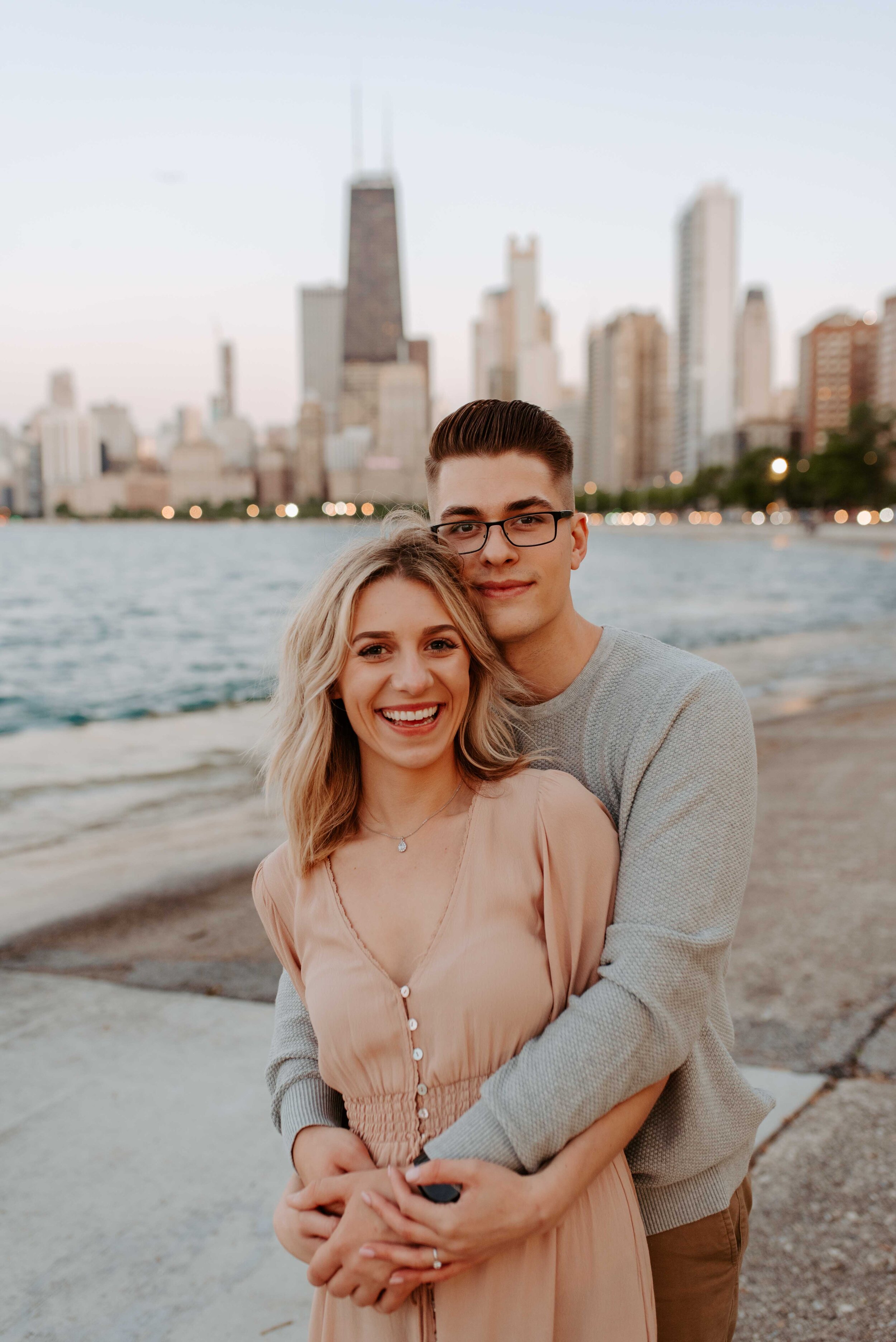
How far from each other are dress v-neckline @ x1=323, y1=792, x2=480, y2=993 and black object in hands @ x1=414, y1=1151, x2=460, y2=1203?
301 millimetres

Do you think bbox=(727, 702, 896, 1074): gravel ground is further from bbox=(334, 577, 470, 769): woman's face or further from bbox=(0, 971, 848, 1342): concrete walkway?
bbox=(334, 577, 470, 769): woman's face

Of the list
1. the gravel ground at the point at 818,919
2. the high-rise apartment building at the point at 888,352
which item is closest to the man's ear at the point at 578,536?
the gravel ground at the point at 818,919

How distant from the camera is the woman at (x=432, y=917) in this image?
174cm

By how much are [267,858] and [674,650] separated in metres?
0.88

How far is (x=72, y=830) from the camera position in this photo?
823cm

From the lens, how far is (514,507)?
7.00ft

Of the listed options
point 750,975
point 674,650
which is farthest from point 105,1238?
point 750,975

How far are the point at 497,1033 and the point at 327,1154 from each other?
38 centimetres

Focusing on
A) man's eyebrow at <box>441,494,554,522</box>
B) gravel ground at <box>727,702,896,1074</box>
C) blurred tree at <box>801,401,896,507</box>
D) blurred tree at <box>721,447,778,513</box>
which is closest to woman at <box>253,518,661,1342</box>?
man's eyebrow at <box>441,494,554,522</box>

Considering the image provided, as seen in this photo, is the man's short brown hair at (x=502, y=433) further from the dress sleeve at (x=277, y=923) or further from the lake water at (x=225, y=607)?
the dress sleeve at (x=277, y=923)

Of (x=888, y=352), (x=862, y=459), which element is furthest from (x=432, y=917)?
(x=888, y=352)

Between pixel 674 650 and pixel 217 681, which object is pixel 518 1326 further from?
pixel 217 681

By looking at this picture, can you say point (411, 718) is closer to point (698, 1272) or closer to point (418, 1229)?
point (418, 1229)

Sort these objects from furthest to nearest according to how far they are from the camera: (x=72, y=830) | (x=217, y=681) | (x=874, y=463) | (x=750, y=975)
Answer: (x=874, y=463) → (x=217, y=681) → (x=72, y=830) → (x=750, y=975)
